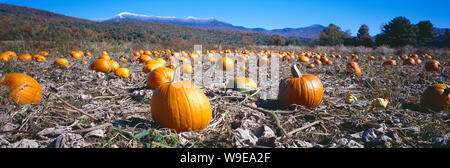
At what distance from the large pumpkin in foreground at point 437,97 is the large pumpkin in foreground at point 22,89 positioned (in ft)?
16.5

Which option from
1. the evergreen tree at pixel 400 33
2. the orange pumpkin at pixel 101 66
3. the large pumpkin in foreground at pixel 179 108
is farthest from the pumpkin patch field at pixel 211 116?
the evergreen tree at pixel 400 33

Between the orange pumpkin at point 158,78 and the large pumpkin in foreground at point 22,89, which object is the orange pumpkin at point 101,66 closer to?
the orange pumpkin at point 158,78

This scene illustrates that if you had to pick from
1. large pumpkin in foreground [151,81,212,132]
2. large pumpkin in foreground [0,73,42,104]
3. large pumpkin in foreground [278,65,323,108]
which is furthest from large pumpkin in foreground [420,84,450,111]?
large pumpkin in foreground [0,73,42,104]

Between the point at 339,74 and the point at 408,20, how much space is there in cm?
3614

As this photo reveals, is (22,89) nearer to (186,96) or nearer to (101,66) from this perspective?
(186,96)

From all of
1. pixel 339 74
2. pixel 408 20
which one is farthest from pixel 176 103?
pixel 408 20

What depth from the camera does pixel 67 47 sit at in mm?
9281

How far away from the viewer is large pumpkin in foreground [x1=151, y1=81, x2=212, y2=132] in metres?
2.06

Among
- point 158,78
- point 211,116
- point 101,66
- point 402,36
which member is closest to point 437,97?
point 211,116

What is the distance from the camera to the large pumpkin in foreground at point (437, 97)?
2.92 m

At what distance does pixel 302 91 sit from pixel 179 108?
5.41 feet

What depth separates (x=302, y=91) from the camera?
2.89 metres
